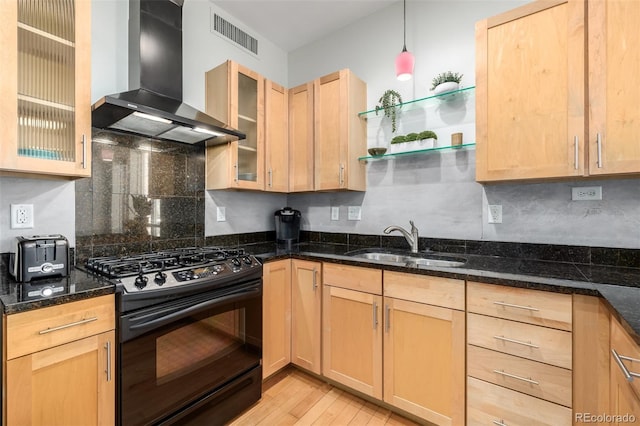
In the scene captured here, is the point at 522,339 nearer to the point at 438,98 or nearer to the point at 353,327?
the point at 353,327

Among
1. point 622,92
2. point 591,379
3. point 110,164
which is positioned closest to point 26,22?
point 110,164

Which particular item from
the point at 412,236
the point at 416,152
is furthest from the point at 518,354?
the point at 416,152

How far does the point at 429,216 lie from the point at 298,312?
121cm

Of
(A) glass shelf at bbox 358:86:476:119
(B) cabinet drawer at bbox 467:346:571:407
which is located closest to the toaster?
(B) cabinet drawer at bbox 467:346:571:407

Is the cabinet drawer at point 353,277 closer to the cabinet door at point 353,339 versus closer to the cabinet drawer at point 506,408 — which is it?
the cabinet door at point 353,339

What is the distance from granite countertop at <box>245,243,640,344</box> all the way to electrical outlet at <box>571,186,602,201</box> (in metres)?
0.38

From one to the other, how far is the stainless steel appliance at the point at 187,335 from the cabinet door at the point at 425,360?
0.83m

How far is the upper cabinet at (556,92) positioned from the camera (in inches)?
51.2

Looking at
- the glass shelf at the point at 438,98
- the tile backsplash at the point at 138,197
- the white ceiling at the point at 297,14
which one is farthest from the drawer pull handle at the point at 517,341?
the white ceiling at the point at 297,14

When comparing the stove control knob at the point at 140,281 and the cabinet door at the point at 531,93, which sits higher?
the cabinet door at the point at 531,93

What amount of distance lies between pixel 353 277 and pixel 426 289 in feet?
1.49

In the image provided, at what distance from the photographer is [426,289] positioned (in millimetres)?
1559

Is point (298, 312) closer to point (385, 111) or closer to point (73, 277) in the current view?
point (73, 277)

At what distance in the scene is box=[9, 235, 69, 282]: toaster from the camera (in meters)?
1.26
